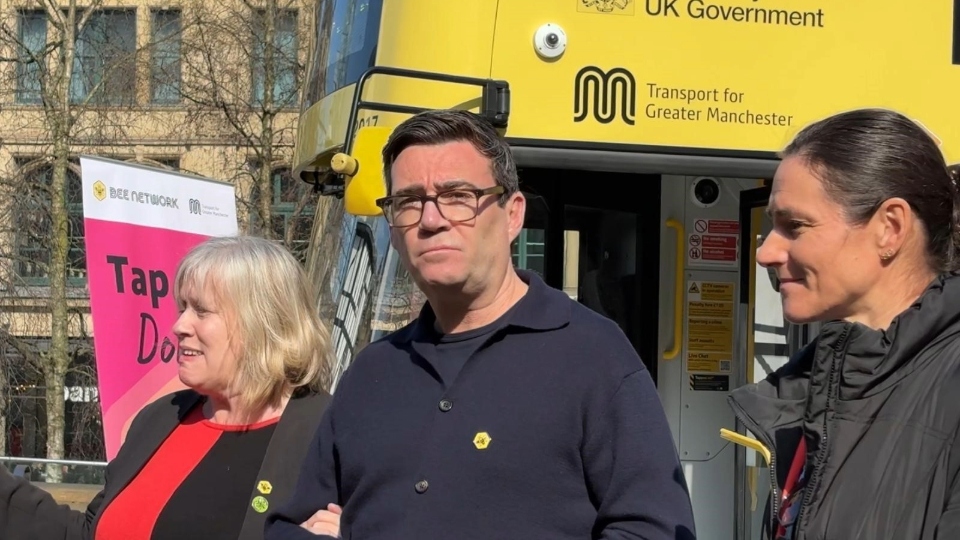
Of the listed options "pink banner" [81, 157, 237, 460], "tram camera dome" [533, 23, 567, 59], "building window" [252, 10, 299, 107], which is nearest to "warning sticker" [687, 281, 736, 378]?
"tram camera dome" [533, 23, 567, 59]

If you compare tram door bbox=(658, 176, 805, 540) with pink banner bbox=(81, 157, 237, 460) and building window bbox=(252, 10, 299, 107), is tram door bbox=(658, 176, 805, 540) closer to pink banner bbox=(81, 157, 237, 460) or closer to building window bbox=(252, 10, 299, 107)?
pink banner bbox=(81, 157, 237, 460)

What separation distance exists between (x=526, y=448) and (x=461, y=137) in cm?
57

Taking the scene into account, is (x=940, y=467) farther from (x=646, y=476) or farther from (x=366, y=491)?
(x=366, y=491)

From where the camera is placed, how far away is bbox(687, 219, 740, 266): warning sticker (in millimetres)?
5262

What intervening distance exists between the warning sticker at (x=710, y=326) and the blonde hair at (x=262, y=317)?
8.93 ft

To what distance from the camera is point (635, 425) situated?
206 centimetres

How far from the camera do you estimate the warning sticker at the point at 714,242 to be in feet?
17.3

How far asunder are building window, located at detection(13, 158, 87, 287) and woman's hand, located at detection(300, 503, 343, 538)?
16.4m

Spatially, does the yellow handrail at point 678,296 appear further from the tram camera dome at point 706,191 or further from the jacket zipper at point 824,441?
the jacket zipper at point 824,441

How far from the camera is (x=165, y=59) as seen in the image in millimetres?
17484

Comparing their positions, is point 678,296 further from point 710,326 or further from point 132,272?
point 132,272

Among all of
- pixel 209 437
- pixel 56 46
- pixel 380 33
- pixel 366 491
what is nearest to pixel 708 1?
pixel 380 33

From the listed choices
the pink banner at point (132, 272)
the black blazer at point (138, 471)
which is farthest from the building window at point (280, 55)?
the black blazer at point (138, 471)

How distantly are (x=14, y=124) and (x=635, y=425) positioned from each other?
18520mm
